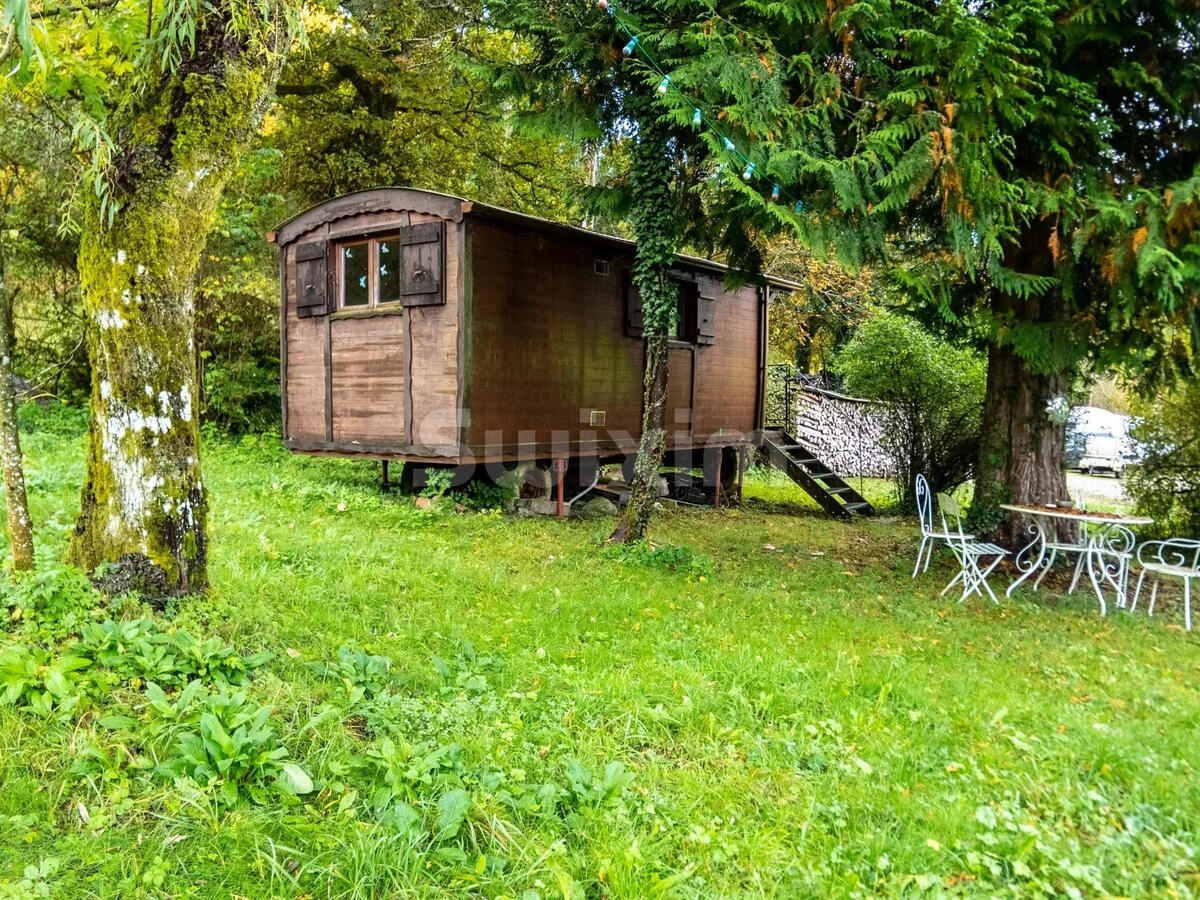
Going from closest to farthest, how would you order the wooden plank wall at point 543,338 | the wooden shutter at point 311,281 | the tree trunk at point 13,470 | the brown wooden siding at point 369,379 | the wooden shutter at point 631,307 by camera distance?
the tree trunk at point 13,470 < the wooden plank wall at point 543,338 < the brown wooden siding at point 369,379 < the wooden shutter at point 311,281 < the wooden shutter at point 631,307

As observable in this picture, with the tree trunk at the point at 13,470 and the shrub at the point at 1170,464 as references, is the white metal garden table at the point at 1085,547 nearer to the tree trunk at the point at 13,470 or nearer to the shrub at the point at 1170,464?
the shrub at the point at 1170,464

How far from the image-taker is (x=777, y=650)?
3859 millimetres

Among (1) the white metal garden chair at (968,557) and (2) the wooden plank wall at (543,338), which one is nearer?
(1) the white metal garden chair at (968,557)

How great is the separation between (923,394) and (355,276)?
7393mm

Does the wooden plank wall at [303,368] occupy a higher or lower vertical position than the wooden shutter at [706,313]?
lower

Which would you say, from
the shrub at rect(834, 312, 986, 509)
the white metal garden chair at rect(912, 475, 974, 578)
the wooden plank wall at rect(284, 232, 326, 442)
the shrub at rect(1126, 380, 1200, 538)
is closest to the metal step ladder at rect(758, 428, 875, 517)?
the shrub at rect(834, 312, 986, 509)

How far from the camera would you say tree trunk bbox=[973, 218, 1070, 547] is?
648cm

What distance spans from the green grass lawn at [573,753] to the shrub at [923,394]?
5.59 metres

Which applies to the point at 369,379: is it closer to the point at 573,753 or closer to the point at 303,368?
the point at 303,368

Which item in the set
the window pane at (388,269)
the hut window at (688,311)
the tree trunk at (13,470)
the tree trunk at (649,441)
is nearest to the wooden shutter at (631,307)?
the hut window at (688,311)

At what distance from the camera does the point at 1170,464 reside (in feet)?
23.1

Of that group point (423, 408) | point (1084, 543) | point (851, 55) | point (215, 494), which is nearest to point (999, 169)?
point (851, 55)

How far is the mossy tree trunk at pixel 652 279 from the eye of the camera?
612cm

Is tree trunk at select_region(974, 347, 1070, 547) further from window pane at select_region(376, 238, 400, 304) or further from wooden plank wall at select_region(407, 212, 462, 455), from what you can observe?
window pane at select_region(376, 238, 400, 304)
